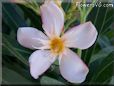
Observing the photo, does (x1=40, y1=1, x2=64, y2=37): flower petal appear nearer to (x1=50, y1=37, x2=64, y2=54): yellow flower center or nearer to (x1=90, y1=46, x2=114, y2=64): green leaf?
(x1=50, y1=37, x2=64, y2=54): yellow flower center

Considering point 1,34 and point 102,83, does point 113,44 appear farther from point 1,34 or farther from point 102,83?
point 1,34

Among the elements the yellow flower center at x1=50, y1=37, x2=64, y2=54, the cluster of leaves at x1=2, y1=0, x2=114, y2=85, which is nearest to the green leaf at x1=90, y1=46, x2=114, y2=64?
the cluster of leaves at x1=2, y1=0, x2=114, y2=85

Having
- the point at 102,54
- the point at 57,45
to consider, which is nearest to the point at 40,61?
the point at 57,45

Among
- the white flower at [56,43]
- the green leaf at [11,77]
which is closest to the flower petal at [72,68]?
the white flower at [56,43]

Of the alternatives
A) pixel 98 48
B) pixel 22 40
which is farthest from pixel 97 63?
pixel 22 40

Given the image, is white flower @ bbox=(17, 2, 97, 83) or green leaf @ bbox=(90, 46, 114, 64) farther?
green leaf @ bbox=(90, 46, 114, 64)

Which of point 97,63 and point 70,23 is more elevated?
point 70,23

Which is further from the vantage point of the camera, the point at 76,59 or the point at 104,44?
the point at 104,44

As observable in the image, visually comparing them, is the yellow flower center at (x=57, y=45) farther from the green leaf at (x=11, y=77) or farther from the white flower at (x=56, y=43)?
the green leaf at (x=11, y=77)
